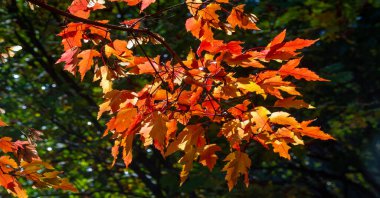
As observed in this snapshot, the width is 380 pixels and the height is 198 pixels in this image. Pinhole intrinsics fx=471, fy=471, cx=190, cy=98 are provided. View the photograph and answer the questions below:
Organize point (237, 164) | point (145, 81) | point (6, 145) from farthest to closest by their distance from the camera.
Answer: point (145, 81) < point (6, 145) < point (237, 164)

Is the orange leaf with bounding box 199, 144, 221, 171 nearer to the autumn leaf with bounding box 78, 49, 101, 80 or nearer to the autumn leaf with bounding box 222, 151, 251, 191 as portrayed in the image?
the autumn leaf with bounding box 222, 151, 251, 191

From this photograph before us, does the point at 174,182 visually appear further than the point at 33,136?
Yes

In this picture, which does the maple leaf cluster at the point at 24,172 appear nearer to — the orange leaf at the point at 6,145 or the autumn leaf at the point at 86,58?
the orange leaf at the point at 6,145

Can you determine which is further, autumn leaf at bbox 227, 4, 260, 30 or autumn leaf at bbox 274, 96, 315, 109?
autumn leaf at bbox 227, 4, 260, 30

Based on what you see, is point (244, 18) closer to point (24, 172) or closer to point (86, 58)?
point (86, 58)

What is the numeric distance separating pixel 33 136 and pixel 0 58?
1.57ft

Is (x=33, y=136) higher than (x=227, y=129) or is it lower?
lower

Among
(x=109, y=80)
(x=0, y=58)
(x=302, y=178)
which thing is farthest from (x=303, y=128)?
(x=302, y=178)

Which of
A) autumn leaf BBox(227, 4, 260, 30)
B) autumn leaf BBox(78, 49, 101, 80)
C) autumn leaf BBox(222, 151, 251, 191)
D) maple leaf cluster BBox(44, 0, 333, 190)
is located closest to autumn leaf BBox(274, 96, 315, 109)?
maple leaf cluster BBox(44, 0, 333, 190)

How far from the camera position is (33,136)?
98.7 inches

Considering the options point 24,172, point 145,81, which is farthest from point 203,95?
point 145,81

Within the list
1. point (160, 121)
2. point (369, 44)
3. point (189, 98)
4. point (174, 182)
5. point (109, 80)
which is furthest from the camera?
point (369, 44)

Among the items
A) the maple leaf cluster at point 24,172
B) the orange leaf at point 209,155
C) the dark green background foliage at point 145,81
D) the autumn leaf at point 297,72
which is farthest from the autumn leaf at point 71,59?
the dark green background foliage at point 145,81

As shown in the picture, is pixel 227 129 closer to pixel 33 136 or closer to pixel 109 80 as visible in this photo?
pixel 109 80
